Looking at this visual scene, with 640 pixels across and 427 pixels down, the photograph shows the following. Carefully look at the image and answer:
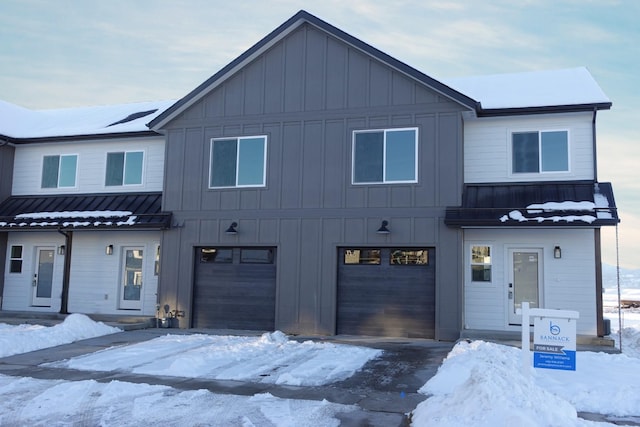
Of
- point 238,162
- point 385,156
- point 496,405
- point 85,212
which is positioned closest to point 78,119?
point 85,212

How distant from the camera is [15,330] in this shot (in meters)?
14.1

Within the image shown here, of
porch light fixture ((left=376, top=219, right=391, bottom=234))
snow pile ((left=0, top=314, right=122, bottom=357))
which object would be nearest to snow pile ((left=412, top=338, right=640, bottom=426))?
porch light fixture ((left=376, top=219, right=391, bottom=234))

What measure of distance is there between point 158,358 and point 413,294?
6168mm

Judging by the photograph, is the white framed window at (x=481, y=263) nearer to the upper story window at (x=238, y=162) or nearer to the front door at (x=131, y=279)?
the upper story window at (x=238, y=162)

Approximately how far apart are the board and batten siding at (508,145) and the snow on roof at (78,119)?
30.1 ft

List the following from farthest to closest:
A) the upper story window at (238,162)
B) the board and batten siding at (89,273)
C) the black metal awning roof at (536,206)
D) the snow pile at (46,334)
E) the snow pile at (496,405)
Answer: the board and batten siding at (89,273), the upper story window at (238,162), the black metal awning roof at (536,206), the snow pile at (46,334), the snow pile at (496,405)

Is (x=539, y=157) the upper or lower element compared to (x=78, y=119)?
lower

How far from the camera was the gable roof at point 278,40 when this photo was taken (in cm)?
1389

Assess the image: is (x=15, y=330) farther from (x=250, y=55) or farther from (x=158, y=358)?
(x=250, y=55)

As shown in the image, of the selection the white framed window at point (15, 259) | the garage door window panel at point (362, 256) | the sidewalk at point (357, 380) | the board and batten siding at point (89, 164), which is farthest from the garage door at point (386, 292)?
the white framed window at point (15, 259)

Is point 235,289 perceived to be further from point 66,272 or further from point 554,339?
point 554,339

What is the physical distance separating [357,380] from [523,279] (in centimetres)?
668

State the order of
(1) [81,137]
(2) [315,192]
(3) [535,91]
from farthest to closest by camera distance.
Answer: (1) [81,137] < (3) [535,91] < (2) [315,192]

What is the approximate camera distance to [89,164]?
18.1 m
